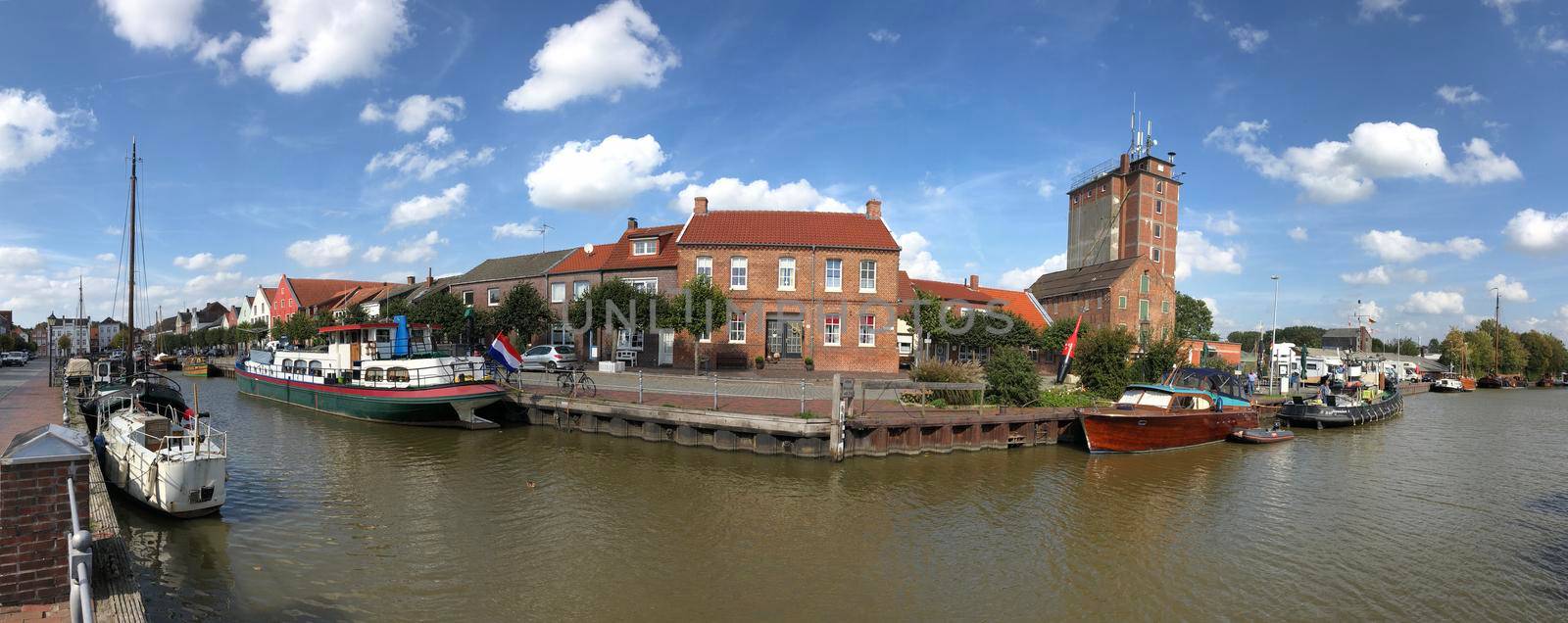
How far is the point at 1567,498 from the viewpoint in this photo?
1597cm

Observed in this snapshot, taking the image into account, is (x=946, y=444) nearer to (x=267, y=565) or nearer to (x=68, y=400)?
(x=267, y=565)

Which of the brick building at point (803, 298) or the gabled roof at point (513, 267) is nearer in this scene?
the brick building at point (803, 298)

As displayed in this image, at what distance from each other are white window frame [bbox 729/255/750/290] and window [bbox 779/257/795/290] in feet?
5.39

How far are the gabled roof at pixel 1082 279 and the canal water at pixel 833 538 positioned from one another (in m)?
29.1

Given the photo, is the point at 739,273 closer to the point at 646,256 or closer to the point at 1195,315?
the point at 646,256

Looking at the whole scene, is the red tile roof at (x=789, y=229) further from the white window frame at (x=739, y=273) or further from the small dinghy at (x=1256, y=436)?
the small dinghy at (x=1256, y=436)

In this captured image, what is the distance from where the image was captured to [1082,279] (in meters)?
51.9

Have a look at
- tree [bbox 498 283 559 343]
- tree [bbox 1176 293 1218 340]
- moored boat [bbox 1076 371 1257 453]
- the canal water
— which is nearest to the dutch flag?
the canal water

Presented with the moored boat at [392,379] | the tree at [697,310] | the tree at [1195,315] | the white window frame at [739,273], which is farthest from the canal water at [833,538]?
the tree at [1195,315]

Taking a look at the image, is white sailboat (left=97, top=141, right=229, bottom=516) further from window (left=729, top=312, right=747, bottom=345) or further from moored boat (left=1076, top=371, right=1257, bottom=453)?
window (left=729, top=312, right=747, bottom=345)

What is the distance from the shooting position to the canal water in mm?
9055

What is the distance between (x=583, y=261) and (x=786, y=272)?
13034 mm

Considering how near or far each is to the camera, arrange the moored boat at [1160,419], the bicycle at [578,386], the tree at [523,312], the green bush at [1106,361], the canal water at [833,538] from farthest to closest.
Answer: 1. the tree at [523,312]
2. the green bush at [1106,361]
3. the bicycle at [578,386]
4. the moored boat at [1160,419]
5. the canal water at [833,538]

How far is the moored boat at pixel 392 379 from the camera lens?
2038 cm
